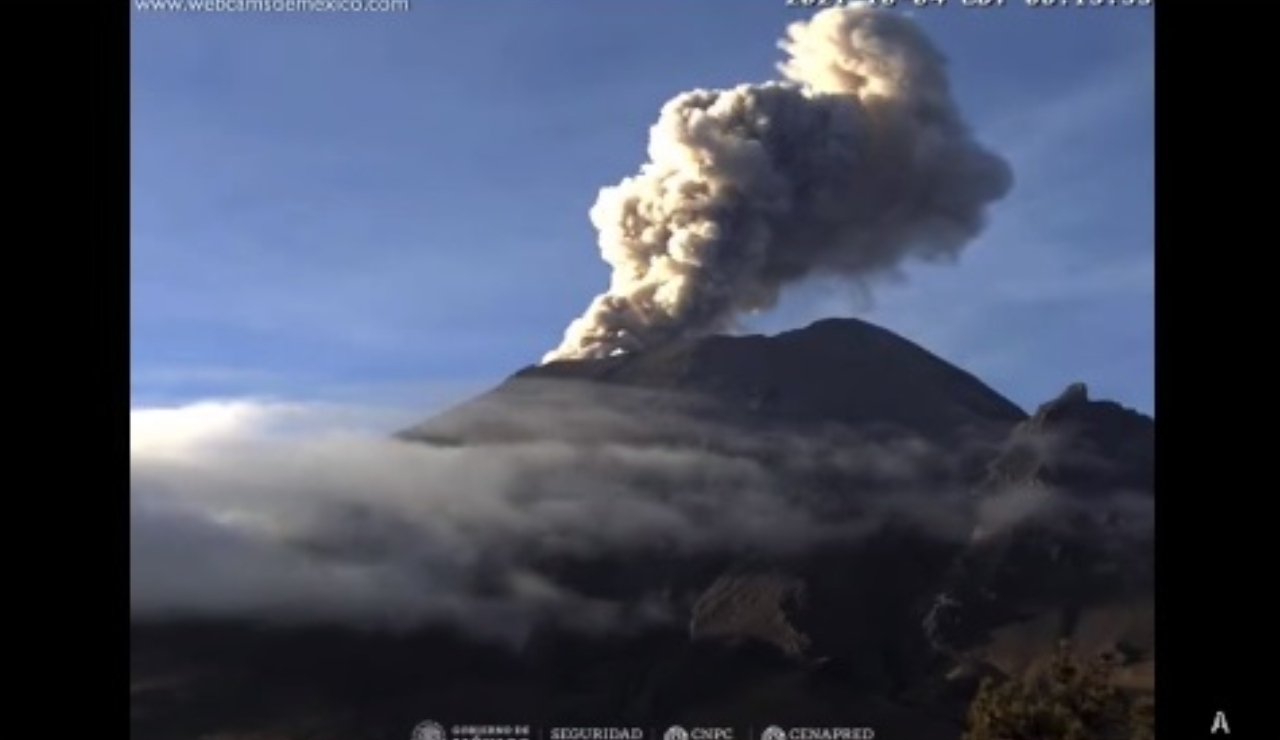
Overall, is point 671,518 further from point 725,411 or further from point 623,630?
point 725,411

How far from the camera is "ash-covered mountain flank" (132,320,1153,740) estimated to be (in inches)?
1706

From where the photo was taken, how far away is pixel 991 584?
159 ft

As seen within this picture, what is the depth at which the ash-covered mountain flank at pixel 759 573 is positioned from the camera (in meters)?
43.3

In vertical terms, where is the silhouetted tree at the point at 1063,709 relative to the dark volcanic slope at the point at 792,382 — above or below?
below

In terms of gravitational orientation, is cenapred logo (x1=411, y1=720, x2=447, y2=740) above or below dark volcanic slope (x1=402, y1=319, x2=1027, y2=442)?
below

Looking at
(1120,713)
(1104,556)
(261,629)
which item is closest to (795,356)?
(1104,556)

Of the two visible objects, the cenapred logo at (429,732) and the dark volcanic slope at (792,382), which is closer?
the cenapred logo at (429,732)

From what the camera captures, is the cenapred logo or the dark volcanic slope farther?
the dark volcanic slope

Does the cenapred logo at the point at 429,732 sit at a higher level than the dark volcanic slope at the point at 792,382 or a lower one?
lower

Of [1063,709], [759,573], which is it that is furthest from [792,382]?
[1063,709]

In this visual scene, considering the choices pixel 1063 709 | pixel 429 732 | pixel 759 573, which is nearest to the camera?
pixel 429 732

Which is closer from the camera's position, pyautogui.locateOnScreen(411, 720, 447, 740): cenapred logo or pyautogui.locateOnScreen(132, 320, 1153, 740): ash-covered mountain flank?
pyautogui.locateOnScreen(411, 720, 447, 740): cenapred logo

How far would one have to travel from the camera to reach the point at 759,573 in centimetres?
5062

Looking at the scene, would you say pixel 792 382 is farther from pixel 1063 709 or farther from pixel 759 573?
pixel 1063 709
